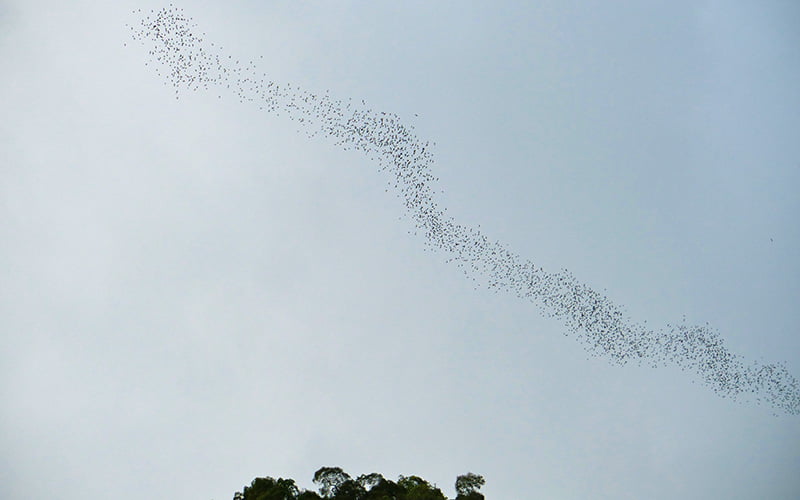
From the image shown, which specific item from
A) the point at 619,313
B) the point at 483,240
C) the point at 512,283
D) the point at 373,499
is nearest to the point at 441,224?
the point at 483,240

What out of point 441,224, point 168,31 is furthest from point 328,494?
point 168,31

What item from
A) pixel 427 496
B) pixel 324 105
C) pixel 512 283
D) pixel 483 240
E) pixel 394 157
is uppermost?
pixel 324 105

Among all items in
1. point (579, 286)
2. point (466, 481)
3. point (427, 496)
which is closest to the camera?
point (427, 496)

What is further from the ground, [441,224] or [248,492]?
[441,224]

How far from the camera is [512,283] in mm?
58250

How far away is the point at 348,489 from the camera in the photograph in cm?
4550

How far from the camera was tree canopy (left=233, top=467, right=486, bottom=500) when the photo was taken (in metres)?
44.1

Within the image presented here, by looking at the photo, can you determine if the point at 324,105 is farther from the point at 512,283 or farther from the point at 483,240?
the point at 512,283

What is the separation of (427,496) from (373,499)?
3.89 meters

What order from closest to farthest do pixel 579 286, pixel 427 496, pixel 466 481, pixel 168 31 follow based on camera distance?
pixel 427 496, pixel 466 481, pixel 168 31, pixel 579 286

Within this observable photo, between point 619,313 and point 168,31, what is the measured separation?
47.9 m

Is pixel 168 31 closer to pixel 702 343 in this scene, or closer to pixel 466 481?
pixel 466 481

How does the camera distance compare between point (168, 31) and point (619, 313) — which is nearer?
point (168, 31)

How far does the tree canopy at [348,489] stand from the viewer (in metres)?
44.1
